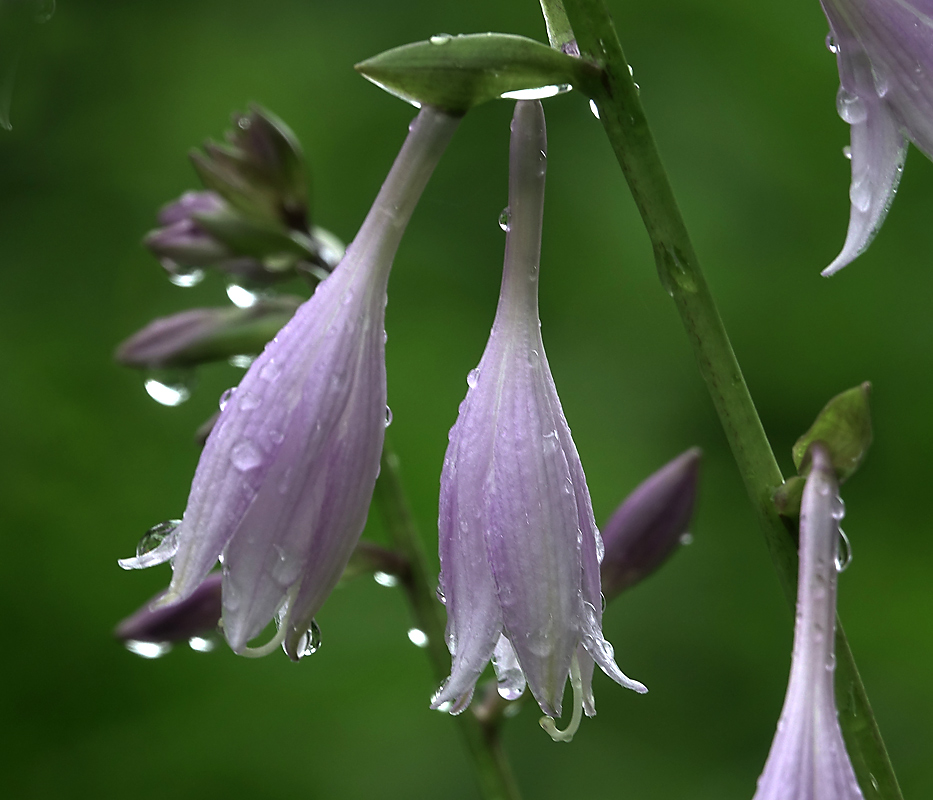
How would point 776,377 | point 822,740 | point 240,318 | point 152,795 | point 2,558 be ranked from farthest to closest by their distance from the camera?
1. point 776,377
2. point 2,558
3. point 152,795
4. point 240,318
5. point 822,740

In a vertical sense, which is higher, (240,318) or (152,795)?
(240,318)

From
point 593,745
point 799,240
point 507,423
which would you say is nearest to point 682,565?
point 593,745

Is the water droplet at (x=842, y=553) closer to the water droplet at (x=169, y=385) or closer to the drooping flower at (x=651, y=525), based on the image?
the drooping flower at (x=651, y=525)

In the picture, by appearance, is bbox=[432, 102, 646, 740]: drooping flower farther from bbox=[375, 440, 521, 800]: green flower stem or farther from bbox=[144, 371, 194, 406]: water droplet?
bbox=[144, 371, 194, 406]: water droplet

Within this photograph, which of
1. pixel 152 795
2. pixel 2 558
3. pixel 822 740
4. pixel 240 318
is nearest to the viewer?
pixel 822 740

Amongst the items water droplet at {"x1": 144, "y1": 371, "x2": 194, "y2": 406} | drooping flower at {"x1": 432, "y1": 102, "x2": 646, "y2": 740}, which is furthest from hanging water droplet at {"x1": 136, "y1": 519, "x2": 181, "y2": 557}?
water droplet at {"x1": 144, "y1": 371, "x2": 194, "y2": 406}

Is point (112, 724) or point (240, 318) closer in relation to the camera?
point (240, 318)

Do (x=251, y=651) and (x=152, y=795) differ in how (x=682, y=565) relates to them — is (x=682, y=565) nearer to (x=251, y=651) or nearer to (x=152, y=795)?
(x=152, y=795)
